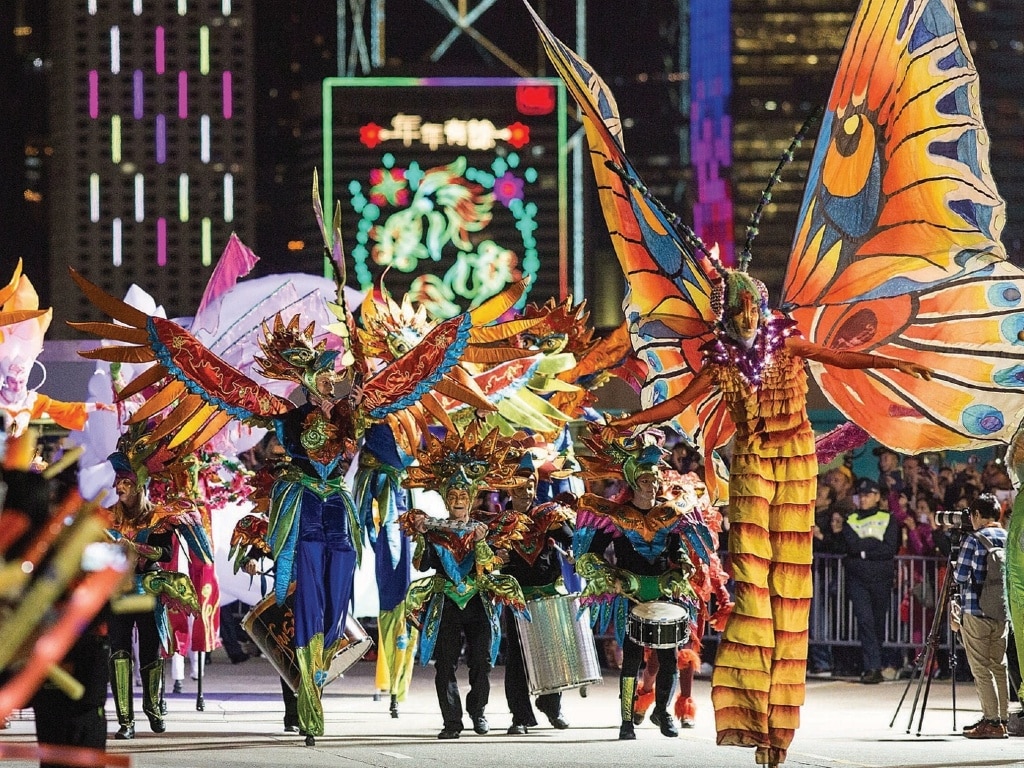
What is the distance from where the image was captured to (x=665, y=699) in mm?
10766

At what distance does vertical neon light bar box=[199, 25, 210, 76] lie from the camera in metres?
38.8

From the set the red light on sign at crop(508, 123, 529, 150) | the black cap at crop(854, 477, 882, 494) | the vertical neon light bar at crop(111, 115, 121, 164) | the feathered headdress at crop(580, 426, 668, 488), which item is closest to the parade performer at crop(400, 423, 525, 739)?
the feathered headdress at crop(580, 426, 668, 488)

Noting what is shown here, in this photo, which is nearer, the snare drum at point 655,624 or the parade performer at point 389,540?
the snare drum at point 655,624

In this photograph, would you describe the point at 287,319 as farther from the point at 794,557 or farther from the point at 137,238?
the point at 137,238

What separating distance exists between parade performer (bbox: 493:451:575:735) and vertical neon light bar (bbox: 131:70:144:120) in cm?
2819

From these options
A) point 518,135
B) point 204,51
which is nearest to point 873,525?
point 518,135

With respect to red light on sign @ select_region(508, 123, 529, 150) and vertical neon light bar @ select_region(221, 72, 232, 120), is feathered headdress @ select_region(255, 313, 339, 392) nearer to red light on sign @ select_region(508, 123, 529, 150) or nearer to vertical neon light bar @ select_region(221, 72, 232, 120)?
red light on sign @ select_region(508, 123, 529, 150)

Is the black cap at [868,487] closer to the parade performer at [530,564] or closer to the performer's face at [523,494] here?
the parade performer at [530,564]

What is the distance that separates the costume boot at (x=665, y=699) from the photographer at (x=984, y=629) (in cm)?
163

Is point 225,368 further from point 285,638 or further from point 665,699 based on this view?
point 665,699

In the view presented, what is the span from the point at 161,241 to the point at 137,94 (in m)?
3.37

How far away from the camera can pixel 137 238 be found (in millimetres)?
40781

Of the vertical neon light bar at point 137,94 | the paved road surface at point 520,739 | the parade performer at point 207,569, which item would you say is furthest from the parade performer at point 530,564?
the vertical neon light bar at point 137,94

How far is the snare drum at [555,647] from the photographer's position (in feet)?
36.0
